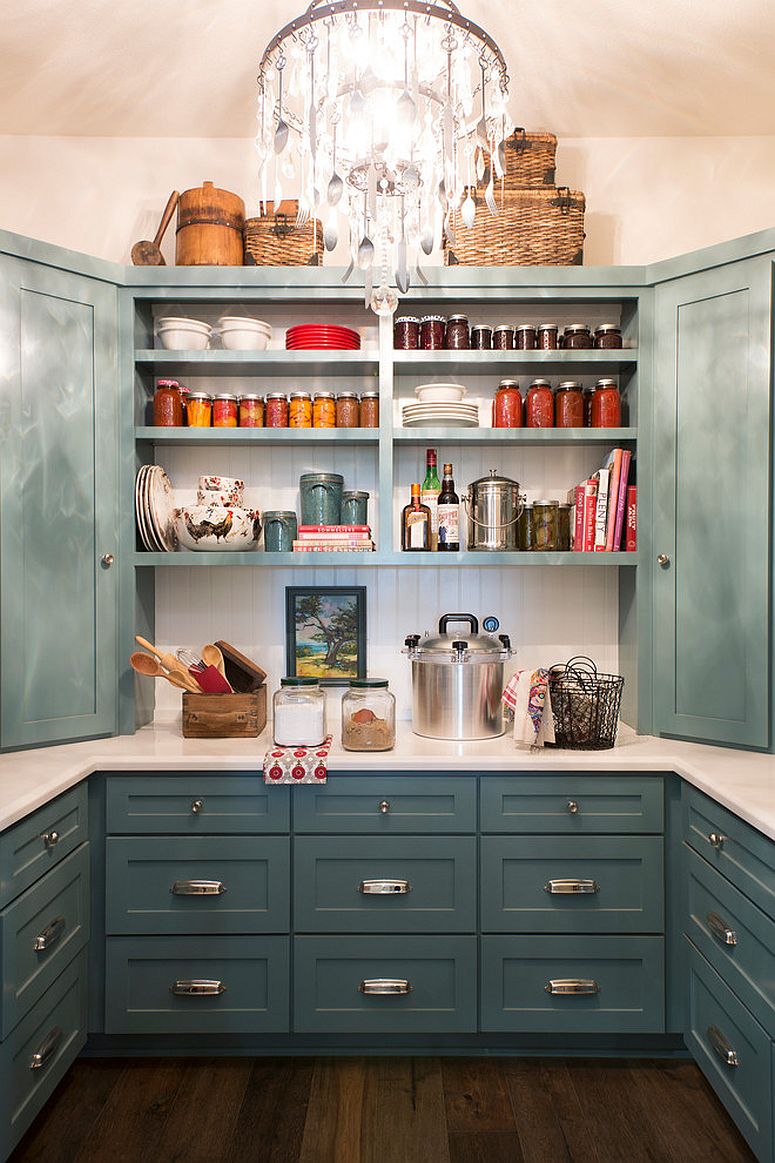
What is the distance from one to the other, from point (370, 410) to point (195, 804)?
4.41ft

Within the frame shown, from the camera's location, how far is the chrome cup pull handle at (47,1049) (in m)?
1.95

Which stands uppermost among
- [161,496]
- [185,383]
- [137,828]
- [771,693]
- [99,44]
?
[99,44]

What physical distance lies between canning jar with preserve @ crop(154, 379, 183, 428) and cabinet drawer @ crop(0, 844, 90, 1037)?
1.34 m

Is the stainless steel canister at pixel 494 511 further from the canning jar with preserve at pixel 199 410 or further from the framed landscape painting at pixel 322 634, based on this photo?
the canning jar with preserve at pixel 199 410

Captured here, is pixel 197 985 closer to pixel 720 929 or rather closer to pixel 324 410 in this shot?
pixel 720 929

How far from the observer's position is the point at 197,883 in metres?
2.30

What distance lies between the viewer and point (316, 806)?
230 cm

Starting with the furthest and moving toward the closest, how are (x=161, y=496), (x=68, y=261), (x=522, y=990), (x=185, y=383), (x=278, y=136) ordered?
(x=185, y=383) < (x=161, y=496) < (x=68, y=261) < (x=522, y=990) < (x=278, y=136)

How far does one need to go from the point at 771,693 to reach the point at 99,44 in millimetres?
2715

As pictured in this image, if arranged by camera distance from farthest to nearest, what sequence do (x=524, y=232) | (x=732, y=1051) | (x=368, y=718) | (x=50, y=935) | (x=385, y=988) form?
(x=524, y=232), (x=368, y=718), (x=385, y=988), (x=50, y=935), (x=732, y=1051)

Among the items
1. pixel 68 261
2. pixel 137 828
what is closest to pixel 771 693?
pixel 137 828

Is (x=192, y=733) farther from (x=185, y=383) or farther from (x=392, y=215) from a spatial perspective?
(x=392, y=215)

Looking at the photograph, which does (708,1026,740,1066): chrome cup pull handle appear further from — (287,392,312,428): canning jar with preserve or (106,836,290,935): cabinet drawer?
(287,392,312,428): canning jar with preserve

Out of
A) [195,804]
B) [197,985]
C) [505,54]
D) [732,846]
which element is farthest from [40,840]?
[505,54]
